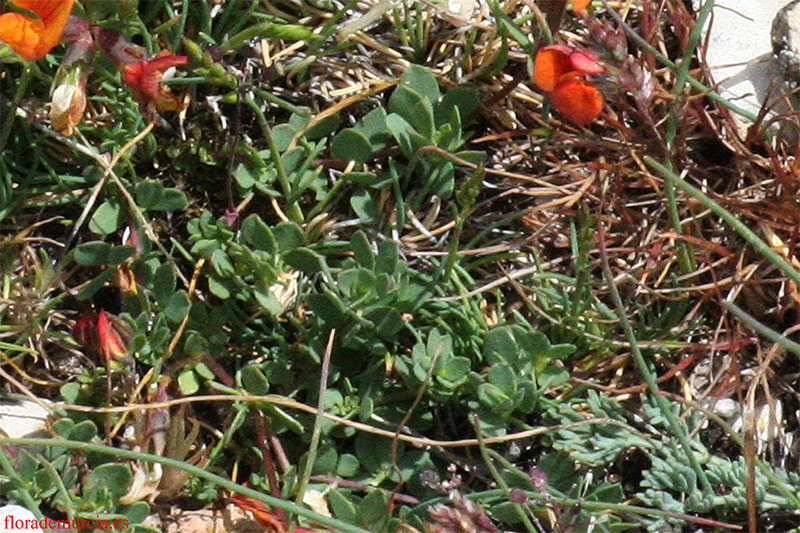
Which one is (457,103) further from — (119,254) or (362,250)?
(119,254)

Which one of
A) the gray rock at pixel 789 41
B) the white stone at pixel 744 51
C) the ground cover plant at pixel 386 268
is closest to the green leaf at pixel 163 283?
the ground cover plant at pixel 386 268

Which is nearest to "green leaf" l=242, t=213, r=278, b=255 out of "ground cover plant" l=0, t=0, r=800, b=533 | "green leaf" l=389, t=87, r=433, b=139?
"ground cover plant" l=0, t=0, r=800, b=533

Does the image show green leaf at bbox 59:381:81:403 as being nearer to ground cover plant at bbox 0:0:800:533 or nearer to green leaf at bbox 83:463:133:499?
ground cover plant at bbox 0:0:800:533

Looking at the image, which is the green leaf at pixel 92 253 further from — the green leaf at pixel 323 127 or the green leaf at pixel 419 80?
the green leaf at pixel 419 80

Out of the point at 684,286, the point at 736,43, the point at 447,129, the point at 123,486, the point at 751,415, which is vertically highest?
the point at 736,43

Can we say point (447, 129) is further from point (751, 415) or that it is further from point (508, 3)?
point (751, 415)

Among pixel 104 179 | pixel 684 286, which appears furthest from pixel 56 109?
pixel 684 286

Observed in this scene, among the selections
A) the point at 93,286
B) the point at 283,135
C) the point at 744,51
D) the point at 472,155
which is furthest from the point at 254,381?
the point at 744,51
